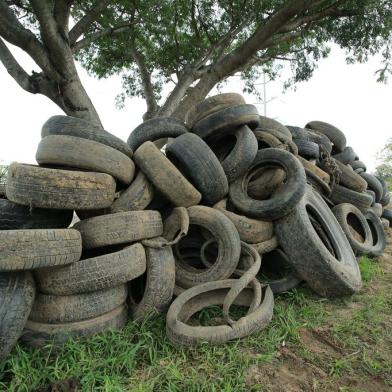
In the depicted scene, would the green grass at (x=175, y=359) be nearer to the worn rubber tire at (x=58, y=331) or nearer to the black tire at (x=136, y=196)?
the worn rubber tire at (x=58, y=331)

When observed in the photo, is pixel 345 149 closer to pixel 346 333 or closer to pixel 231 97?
pixel 231 97

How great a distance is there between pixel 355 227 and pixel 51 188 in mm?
4383

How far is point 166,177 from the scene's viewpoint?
3.09 m

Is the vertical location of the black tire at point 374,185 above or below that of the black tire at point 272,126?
below

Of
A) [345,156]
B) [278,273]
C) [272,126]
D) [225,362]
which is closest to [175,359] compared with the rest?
[225,362]

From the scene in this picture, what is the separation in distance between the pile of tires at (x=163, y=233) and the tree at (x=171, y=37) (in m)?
4.41

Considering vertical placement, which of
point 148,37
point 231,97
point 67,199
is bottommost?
point 67,199

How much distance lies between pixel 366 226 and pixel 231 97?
2.77 m

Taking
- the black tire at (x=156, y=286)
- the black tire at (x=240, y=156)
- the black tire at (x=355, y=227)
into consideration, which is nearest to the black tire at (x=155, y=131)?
the black tire at (x=240, y=156)

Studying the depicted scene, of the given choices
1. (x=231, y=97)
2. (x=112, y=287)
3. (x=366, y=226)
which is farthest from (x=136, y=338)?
(x=366, y=226)

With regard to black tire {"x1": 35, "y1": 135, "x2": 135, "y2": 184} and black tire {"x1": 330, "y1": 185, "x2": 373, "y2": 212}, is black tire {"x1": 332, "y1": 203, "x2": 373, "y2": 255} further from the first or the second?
black tire {"x1": 35, "y1": 135, "x2": 135, "y2": 184}

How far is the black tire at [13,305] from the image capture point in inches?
82.7

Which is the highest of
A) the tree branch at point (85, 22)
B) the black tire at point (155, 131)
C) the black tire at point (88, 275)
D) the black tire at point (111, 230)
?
the tree branch at point (85, 22)

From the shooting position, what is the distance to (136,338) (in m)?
2.54
